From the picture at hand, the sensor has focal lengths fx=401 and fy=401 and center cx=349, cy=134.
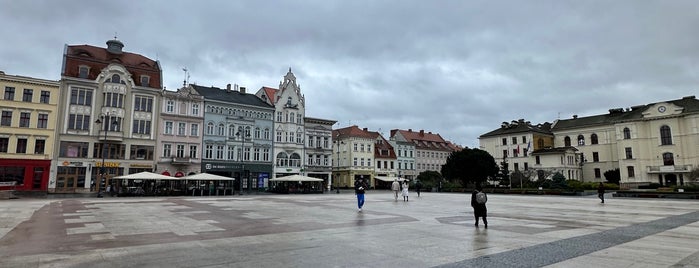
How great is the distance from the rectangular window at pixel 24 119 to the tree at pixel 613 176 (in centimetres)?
8290

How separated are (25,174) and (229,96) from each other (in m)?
25.0

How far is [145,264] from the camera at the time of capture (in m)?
7.35

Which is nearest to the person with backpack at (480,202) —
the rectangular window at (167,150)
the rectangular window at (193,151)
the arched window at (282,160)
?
the rectangular window at (167,150)

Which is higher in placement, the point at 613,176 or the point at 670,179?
the point at 613,176

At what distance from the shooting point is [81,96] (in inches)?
1789

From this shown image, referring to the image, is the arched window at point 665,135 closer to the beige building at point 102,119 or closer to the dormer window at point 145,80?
the beige building at point 102,119

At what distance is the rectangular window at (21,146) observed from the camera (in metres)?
41.9

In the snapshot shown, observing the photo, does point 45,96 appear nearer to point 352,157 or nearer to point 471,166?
point 352,157

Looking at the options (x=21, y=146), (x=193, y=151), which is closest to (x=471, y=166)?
(x=193, y=151)

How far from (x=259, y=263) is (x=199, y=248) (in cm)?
234

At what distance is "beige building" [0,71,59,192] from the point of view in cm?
4128

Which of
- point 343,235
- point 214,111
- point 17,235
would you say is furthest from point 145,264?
point 214,111

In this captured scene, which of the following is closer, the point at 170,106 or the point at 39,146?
the point at 39,146

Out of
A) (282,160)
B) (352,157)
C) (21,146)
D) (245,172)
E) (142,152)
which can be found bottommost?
(245,172)
